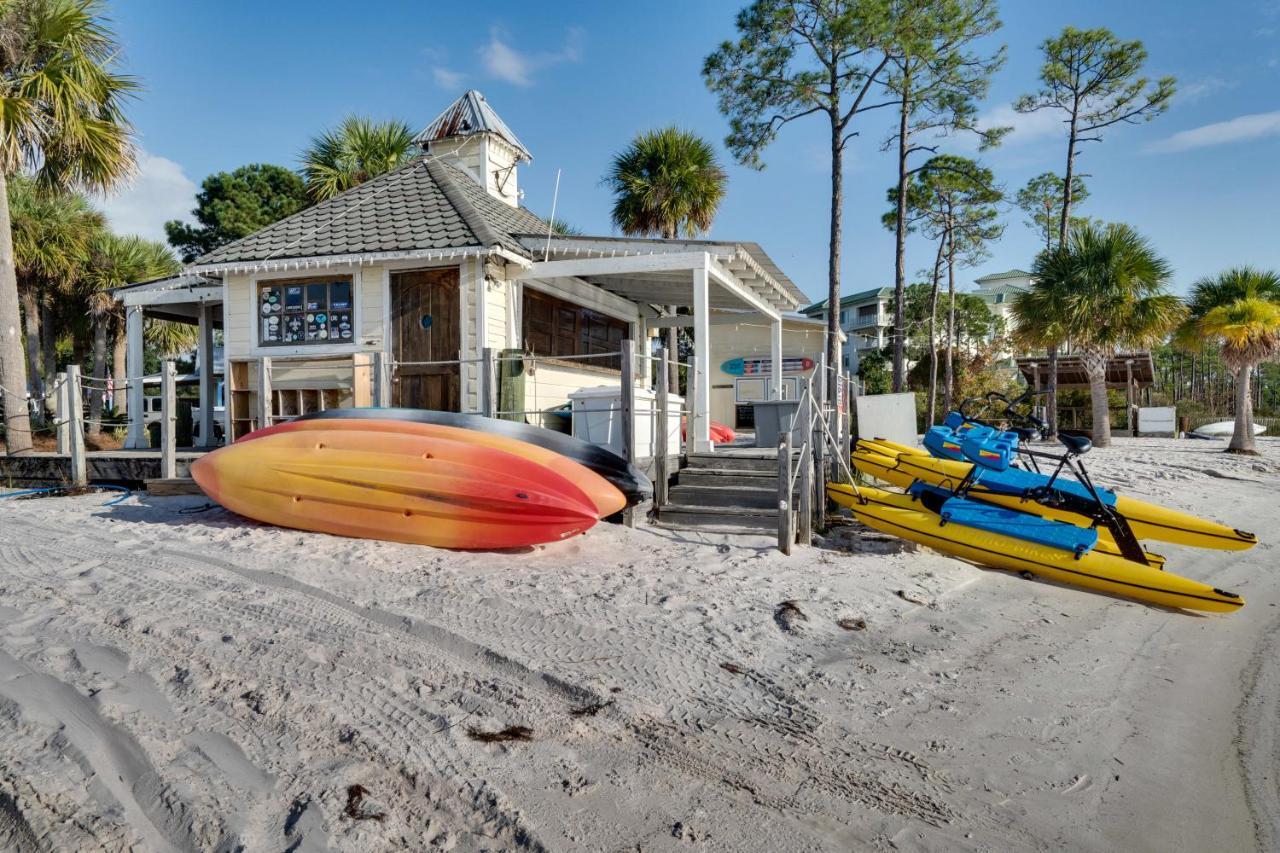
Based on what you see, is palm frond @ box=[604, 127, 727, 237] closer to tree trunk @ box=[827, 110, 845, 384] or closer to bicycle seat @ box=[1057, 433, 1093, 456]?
tree trunk @ box=[827, 110, 845, 384]

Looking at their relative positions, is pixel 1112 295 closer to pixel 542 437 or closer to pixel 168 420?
pixel 542 437

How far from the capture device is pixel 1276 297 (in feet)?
52.4

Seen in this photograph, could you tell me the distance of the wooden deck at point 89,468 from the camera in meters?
9.05

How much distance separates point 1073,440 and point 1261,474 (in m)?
10.1

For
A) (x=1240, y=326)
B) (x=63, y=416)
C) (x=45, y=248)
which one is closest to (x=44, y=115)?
(x=63, y=416)

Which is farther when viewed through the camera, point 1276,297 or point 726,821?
point 1276,297

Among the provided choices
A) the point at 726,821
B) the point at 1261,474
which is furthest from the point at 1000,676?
the point at 1261,474

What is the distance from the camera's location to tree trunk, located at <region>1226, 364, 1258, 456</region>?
1515cm

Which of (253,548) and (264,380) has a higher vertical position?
(264,380)

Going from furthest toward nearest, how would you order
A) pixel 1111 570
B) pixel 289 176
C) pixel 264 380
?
pixel 289 176, pixel 264 380, pixel 1111 570

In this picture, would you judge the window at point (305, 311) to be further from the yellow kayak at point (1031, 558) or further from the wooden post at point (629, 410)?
the yellow kayak at point (1031, 558)

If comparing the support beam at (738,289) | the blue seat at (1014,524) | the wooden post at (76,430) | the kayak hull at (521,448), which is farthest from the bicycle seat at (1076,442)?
the wooden post at (76,430)

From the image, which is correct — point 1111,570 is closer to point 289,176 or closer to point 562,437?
point 562,437

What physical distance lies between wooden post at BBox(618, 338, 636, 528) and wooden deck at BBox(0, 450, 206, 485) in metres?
5.57
